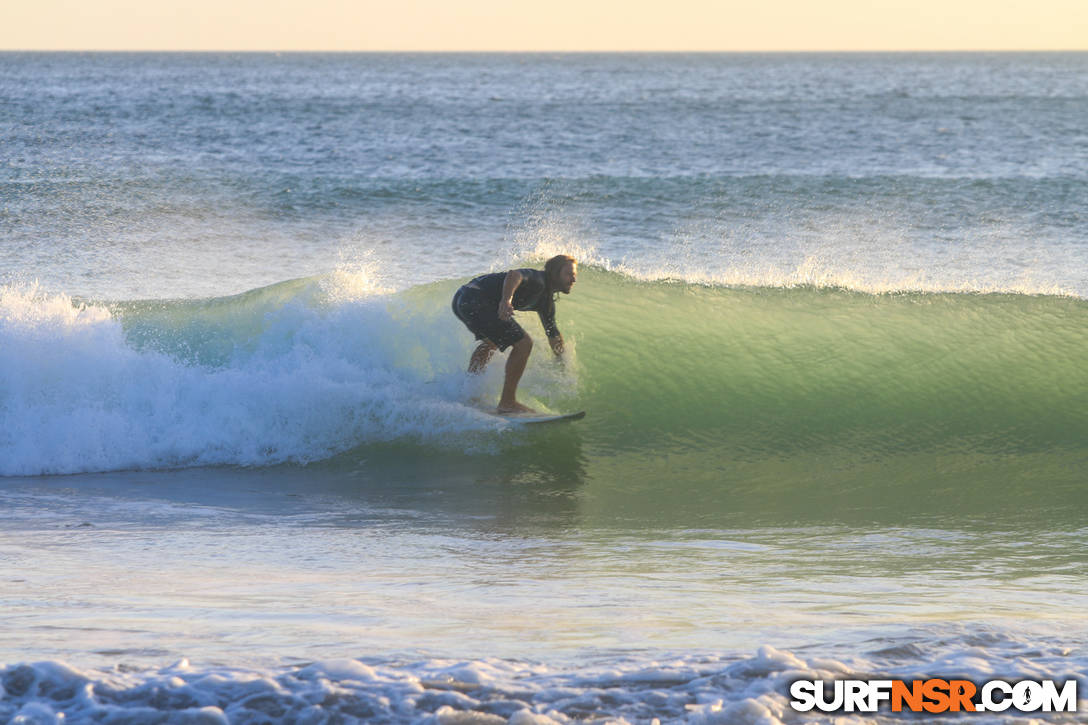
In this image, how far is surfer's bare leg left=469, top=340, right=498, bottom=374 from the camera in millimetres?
8084

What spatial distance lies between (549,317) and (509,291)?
42 centimetres

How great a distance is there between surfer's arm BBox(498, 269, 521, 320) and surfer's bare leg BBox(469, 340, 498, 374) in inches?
26.9

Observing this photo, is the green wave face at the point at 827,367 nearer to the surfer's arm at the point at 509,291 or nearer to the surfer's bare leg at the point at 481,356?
the surfer's bare leg at the point at 481,356

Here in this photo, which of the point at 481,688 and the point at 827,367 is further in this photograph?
the point at 827,367

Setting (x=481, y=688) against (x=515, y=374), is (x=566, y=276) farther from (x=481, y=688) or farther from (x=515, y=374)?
(x=481, y=688)

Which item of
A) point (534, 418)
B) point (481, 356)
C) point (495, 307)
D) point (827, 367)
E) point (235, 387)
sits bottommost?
point (534, 418)

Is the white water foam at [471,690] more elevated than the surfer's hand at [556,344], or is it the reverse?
the surfer's hand at [556,344]

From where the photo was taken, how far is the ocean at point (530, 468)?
3.41 m

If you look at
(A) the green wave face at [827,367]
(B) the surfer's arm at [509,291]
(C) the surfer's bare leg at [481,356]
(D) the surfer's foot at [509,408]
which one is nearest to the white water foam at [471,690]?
(B) the surfer's arm at [509,291]

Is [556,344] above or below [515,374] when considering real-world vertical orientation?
above

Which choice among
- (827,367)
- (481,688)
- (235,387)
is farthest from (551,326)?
(481,688)

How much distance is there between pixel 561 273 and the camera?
735cm

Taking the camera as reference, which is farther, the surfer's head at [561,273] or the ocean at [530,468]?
the surfer's head at [561,273]

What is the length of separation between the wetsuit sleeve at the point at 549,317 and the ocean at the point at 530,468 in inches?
28.0
